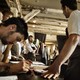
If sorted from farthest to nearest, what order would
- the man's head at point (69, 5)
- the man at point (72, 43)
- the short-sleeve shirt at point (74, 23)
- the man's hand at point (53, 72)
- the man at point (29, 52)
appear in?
1. the man at point (29, 52)
2. the man's head at point (69, 5)
3. the short-sleeve shirt at point (74, 23)
4. the man at point (72, 43)
5. the man's hand at point (53, 72)

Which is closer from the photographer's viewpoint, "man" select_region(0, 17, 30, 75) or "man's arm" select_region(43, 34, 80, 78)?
"man's arm" select_region(43, 34, 80, 78)

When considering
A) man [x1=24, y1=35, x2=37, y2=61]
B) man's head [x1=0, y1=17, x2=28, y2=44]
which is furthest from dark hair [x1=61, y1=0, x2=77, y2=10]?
man [x1=24, y1=35, x2=37, y2=61]

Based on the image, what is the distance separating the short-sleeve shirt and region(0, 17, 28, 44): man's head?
401mm

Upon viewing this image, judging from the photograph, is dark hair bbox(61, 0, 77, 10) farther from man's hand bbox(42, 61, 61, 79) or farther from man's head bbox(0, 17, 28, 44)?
man's hand bbox(42, 61, 61, 79)

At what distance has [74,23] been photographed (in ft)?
7.55

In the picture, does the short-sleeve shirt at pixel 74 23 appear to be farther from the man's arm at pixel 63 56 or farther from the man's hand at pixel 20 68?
the man's hand at pixel 20 68

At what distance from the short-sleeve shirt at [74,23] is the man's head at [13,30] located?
15.8 inches

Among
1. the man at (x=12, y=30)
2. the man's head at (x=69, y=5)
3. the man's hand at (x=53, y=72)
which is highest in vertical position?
the man's head at (x=69, y=5)

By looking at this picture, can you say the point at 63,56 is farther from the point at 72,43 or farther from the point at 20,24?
the point at 20,24

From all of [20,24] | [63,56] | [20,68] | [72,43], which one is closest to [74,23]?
[72,43]

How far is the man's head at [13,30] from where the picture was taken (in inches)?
87.0

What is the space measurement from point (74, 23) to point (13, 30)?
55 centimetres

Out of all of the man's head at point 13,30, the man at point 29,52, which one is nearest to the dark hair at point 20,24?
the man's head at point 13,30

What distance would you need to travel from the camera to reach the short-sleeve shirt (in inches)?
89.3
